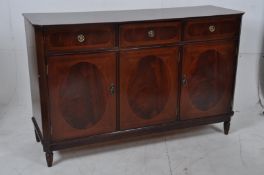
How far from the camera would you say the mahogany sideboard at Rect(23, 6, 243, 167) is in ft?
7.07

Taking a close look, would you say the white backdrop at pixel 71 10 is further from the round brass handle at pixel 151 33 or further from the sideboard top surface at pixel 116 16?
the round brass handle at pixel 151 33

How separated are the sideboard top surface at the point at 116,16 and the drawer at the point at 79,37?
0.13 ft

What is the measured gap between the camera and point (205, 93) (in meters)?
2.57

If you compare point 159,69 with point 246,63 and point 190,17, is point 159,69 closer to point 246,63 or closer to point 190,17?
point 190,17

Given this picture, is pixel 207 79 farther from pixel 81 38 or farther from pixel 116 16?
pixel 81 38

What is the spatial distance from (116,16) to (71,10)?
61 centimetres

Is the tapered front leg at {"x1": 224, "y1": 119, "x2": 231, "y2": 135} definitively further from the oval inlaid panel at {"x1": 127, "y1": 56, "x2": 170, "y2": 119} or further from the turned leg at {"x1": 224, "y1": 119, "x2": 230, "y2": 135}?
the oval inlaid panel at {"x1": 127, "y1": 56, "x2": 170, "y2": 119}

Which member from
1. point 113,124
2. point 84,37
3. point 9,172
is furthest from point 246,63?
point 9,172

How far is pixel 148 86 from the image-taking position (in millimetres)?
2396

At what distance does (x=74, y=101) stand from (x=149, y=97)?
465mm

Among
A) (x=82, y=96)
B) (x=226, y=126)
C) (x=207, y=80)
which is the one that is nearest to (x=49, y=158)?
(x=82, y=96)

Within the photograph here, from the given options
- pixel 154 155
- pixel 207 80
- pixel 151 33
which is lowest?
pixel 154 155

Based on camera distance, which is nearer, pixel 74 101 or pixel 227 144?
pixel 74 101

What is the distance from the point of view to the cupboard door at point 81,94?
2.17 meters
